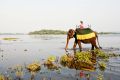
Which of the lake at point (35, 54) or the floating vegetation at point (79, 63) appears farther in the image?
the floating vegetation at point (79, 63)

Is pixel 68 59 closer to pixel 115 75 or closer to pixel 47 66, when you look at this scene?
pixel 47 66

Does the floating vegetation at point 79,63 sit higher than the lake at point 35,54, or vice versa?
the floating vegetation at point 79,63

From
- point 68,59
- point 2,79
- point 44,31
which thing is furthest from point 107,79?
point 44,31

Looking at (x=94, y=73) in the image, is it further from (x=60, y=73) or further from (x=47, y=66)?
(x=47, y=66)

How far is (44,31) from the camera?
639 feet

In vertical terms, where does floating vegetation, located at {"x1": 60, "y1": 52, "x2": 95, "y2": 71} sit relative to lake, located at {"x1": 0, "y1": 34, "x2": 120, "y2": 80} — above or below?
above

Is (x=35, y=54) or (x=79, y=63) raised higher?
(x=79, y=63)

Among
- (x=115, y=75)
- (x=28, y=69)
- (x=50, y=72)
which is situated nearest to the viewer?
(x=115, y=75)

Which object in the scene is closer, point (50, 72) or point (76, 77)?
point (76, 77)

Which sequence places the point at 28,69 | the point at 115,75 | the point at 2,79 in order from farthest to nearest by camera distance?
1. the point at 28,69
2. the point at 115,75
3. the point at 2,79

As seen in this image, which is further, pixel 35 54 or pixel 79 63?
pixel 35 54

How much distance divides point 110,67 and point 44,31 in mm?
178551

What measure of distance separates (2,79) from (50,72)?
3897 millimetres

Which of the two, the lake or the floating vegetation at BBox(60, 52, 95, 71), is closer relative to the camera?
the lake
